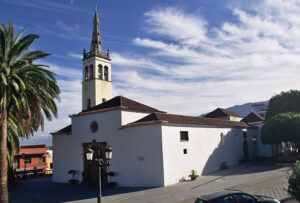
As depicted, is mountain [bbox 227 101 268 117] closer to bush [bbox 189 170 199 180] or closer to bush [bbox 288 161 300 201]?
bush [bbox 189 170 199 180]

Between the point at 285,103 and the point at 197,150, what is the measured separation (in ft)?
54.0

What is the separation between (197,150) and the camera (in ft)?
71.7

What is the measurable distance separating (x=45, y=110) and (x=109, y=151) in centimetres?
800

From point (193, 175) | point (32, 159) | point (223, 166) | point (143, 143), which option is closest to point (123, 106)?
point (143, 143)

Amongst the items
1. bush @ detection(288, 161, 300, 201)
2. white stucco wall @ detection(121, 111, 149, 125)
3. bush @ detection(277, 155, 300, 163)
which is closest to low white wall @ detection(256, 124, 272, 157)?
bush @ detection(277, 155, 300, 163)

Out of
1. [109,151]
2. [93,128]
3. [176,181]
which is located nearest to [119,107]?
[93,128]

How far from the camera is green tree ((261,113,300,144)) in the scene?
24.8 metres

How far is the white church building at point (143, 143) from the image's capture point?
1894 cm

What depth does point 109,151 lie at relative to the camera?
11.8m

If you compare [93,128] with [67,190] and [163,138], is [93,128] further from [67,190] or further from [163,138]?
[163,138]

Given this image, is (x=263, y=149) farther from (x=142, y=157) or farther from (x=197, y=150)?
(x=142, y=157)

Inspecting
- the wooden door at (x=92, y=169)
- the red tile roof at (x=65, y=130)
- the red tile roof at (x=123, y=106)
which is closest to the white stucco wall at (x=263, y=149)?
the red tile roof at (x=123, y=106)

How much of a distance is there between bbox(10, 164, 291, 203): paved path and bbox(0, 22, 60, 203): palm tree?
4510 mm

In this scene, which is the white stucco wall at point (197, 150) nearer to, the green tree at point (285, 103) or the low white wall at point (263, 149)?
the low white wall at point (263, 149)
